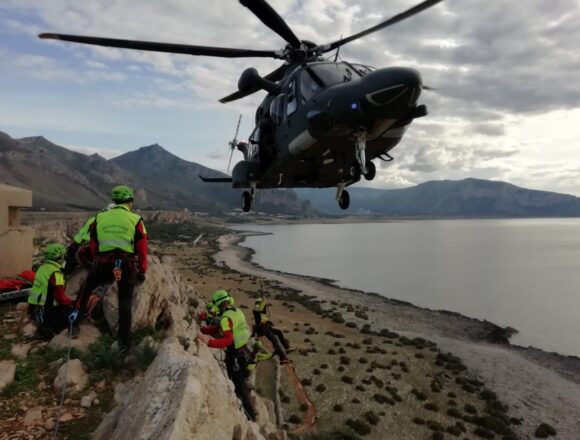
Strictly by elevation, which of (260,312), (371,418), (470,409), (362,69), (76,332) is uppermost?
(362,69)

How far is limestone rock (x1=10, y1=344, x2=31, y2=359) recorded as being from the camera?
23.2ft

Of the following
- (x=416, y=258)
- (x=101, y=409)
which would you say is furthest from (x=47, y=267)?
(x=416, y=258)

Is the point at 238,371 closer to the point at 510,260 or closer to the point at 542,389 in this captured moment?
the point at 542,389

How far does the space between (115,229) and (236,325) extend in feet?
13.5

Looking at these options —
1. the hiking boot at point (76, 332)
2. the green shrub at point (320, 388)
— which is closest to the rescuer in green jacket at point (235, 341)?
the hiking boot at point (76, 332)

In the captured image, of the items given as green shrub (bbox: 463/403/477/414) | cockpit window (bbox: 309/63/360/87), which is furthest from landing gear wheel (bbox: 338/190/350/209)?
green shrub (bbox: 463/403/477/414)

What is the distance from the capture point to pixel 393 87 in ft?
28.1

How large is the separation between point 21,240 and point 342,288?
58058mm

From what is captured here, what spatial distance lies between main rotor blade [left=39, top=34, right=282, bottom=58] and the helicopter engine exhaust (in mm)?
649

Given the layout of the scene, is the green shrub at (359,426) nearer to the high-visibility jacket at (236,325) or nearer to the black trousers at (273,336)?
the black trousers at (273,336)

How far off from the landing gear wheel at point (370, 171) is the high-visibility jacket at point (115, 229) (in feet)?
20.2

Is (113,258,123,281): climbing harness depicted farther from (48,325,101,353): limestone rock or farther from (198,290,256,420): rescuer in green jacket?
(198,290,256,420): rescuer in green jacket

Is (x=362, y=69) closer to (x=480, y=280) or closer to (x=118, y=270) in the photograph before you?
(x=118, y=270)

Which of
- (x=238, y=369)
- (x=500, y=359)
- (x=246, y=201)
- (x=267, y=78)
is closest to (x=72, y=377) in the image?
(x=238, y=369)
